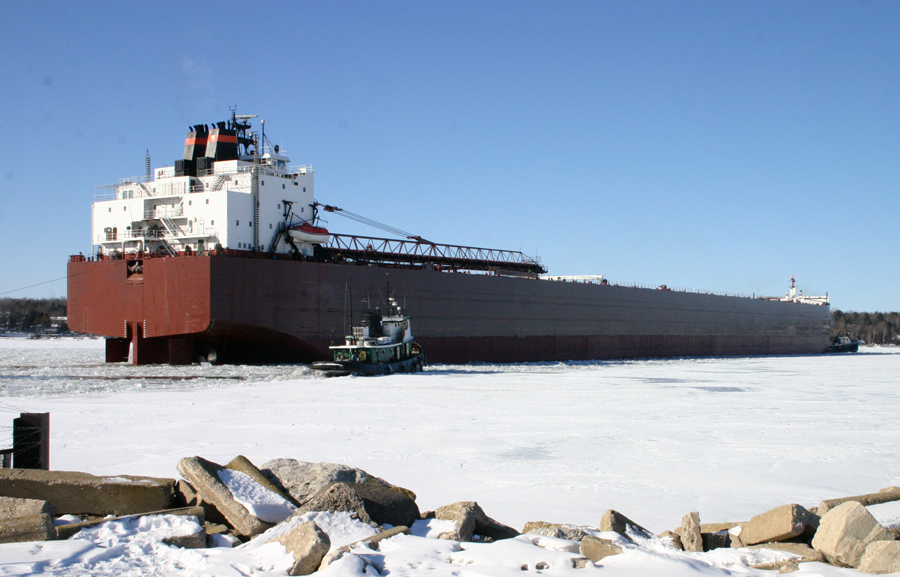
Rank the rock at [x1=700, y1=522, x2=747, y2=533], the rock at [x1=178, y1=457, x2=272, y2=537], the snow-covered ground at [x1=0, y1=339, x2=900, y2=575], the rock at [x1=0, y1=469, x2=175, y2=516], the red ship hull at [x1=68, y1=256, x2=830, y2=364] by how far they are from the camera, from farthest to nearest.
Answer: the red ship hull at [x1=68, y1=256, x2=830, y2=364], the snow-covered ground at [x1=0, y1=339, x2=900, y2=575], the rock at [x1=700, y1=522, x2=747, y2=533], the rock at [x1=0, y1=469, x2=175, y2=516], the rock at [x1=178, y1=457, x2=272, y2=537]

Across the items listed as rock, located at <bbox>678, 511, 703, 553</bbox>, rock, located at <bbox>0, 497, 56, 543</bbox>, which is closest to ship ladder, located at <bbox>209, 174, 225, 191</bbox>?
rock, located at <bbox>0, 497, 56, 543</bbox>

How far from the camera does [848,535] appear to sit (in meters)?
3.95

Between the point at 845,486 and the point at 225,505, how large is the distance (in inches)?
208

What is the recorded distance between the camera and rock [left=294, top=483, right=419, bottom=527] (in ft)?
14.6

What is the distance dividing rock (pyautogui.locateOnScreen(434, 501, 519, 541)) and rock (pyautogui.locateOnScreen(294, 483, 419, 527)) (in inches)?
9.7

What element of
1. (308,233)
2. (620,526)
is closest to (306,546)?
(620,526)

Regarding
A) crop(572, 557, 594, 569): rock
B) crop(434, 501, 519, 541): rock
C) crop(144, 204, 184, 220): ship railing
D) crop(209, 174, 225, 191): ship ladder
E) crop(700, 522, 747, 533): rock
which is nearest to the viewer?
crop(572, 557, 594, 569): rock

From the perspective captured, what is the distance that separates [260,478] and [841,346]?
5108cm

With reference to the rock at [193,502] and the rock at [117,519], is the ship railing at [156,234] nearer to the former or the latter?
the rock at [193,502]

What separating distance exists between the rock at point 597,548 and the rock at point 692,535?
0.55 m

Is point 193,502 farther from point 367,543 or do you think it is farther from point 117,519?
point 367,543

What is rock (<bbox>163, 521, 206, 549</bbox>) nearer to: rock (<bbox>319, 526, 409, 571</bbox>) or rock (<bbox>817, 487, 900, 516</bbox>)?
rock (<bbox>319, 526, 409, 571</bbox>)

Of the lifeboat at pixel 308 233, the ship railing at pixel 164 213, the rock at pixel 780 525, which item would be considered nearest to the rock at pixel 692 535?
the rock at pixel 780 525

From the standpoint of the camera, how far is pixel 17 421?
586cm
